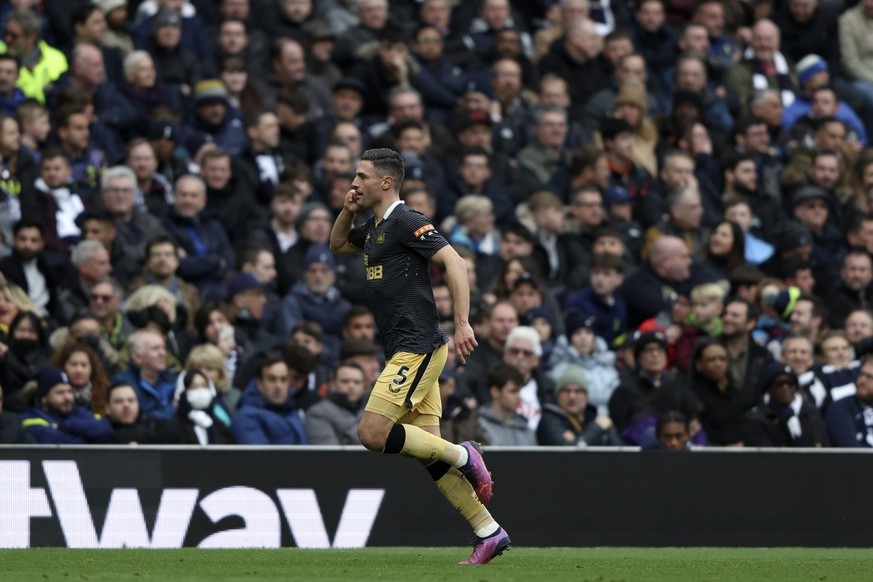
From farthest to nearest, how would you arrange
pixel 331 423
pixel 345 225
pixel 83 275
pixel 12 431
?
pixel 83 275 → pixel 331 423 → pixel 12 431 → pixel 345 225

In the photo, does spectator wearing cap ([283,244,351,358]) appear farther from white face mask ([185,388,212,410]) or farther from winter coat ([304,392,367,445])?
white face mask ([185,388,212,410])

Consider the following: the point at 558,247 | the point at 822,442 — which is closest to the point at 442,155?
the point at 558,247

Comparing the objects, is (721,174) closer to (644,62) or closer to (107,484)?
(644,62)

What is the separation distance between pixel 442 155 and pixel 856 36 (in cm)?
678

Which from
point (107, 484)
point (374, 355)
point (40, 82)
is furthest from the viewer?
point (40, 82)

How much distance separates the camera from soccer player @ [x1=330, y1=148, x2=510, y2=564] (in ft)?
35.4

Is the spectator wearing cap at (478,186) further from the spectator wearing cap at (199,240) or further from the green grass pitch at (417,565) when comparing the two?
the green grass pitch at (417,565)

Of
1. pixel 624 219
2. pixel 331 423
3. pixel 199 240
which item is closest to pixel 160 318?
pixel 331 423

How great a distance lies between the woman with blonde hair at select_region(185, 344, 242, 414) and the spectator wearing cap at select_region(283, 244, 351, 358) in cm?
171

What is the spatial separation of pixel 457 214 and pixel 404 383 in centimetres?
720

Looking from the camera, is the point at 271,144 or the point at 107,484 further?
the point at 271,144

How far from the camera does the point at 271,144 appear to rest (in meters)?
18.3

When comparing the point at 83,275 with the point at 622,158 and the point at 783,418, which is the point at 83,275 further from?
the point at 622,158

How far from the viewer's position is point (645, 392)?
52.4ft
